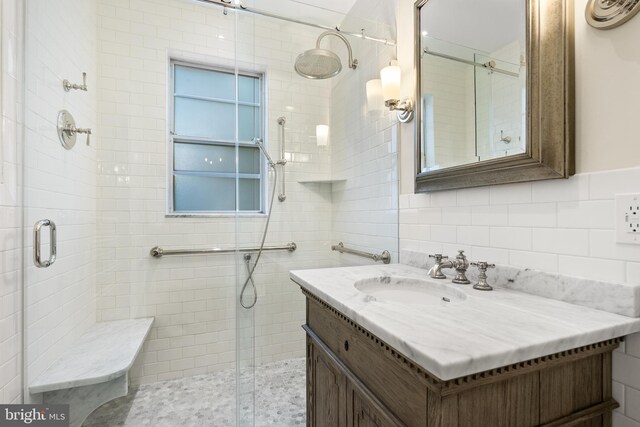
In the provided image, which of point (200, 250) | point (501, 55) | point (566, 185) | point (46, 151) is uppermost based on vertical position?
point (501, 55)

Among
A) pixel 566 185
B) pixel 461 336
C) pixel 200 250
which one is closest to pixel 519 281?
pixel 566 185

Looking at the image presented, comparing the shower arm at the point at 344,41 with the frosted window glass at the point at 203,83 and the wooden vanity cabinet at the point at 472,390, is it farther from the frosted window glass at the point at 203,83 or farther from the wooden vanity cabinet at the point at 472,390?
the wooden vanity cabinet at the point at 472,390

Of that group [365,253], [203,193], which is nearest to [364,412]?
[365,253]

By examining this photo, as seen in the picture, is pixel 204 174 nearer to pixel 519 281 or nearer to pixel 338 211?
pixel 338 211

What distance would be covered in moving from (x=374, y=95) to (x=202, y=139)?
1330mm

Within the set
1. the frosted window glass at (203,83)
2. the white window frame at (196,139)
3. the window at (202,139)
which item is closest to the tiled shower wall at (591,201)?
the white window frame at (196,139)

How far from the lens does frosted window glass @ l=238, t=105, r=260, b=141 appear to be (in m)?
2.04

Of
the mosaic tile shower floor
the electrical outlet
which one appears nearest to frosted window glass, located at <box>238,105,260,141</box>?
the mosaic tile shower floor

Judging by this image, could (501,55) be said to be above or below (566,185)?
above

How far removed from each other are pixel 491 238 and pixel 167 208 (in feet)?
6.64

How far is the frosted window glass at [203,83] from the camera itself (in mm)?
2322

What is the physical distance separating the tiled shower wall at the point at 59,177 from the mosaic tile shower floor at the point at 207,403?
525 mm

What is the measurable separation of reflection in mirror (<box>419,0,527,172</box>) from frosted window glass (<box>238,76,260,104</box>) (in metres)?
1.12

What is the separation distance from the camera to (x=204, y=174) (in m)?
2.36
